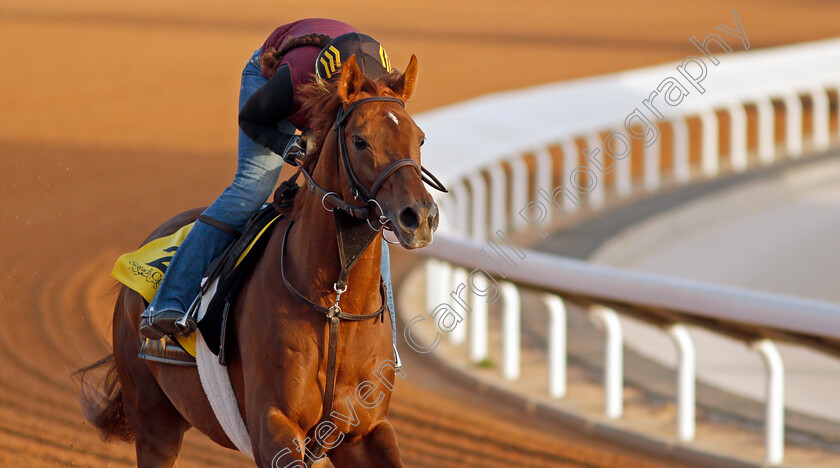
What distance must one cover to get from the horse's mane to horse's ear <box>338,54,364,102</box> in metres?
0.02

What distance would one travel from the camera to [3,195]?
916cm

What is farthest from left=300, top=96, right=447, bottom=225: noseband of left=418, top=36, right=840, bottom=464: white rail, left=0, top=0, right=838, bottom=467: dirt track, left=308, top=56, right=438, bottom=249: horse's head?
left=418, top=36, right=840, bottom=464: white rail

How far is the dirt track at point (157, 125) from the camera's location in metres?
5.14

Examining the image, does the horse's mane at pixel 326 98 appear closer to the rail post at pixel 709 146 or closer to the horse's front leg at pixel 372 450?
the horse's front leg at pixel 372 450

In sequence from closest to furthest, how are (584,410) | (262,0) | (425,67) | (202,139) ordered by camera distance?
(584,410) < (202,139) < (425,67) < (262,0)

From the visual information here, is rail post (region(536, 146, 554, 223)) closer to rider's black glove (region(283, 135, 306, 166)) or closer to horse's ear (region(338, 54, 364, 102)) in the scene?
rider's black glove (region(283, 135, 306, 166))

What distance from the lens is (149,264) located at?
12.3ft

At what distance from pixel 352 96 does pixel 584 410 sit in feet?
10.0

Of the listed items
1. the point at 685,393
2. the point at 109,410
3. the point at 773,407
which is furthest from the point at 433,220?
the point at 685,393

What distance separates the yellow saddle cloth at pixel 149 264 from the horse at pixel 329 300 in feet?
1.83

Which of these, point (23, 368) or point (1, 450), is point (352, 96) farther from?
point (23, 368)

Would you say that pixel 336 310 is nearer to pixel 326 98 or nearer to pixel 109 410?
pixel 326 98

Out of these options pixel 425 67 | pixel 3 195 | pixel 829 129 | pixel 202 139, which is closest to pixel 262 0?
pixel 425 67

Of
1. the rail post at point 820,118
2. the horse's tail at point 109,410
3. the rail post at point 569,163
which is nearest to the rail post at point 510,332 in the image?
the horse's tail at point 109,410
